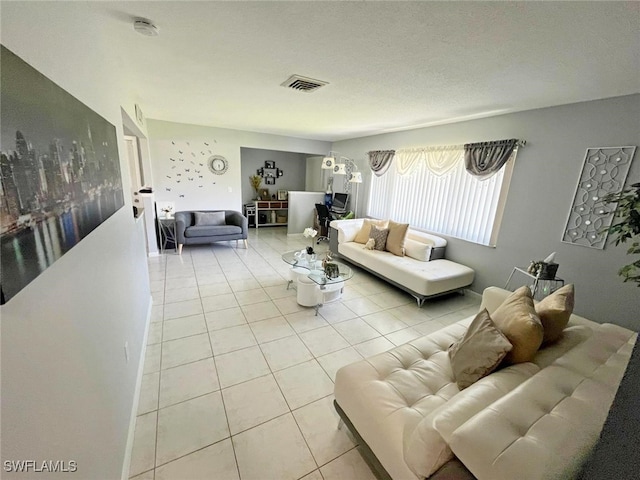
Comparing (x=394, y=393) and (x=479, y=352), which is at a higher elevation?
(x=479, y=352)

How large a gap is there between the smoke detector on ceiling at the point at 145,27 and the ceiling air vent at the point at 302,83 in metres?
1.04

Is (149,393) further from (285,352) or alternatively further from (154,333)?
(285,352)

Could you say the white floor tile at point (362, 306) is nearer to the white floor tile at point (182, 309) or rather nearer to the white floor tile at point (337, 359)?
the white floor tile at point (337, 359)

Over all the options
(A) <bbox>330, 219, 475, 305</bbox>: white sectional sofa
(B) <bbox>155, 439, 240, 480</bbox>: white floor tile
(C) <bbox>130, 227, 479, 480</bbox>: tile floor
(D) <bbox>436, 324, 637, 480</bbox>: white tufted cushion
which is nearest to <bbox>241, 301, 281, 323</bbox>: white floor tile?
(C) <bbox>130, 227, 479, 480</bbox>: tile floor

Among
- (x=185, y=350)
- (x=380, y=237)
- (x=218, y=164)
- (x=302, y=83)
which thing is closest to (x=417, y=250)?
(x=380, y=237)

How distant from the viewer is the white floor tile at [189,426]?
1479 millimetres

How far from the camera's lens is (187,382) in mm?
1942

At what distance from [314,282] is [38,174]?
2.50m

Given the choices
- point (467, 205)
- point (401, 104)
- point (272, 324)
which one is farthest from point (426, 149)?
point (272, 324)

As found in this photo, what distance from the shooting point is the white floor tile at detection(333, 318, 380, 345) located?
257cm

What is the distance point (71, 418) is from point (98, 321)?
0.44 m

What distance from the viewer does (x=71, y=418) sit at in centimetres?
83

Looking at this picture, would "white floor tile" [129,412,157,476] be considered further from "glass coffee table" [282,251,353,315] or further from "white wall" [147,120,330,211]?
"white wall" [147,120,330,211]

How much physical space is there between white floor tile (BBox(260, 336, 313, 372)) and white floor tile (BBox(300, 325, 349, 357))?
0.21 feet
